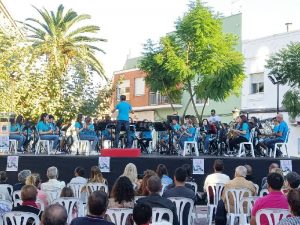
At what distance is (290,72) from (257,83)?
888 centimetres

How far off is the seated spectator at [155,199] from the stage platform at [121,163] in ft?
26.2

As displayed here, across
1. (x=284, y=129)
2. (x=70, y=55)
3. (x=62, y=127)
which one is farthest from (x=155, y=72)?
(x=284, y=129)

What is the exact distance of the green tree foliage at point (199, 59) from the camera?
28.9 meters

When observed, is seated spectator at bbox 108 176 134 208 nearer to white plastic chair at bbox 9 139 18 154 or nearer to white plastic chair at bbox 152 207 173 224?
white plastic chair at bbox 152 207 173 224

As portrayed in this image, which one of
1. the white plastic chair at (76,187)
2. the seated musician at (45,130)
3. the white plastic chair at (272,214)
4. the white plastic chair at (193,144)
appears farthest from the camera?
the seated musician at (45,130)

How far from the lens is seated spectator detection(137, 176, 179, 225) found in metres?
7.23

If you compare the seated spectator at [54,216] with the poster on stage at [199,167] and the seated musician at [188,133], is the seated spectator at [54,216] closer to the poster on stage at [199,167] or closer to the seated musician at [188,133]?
the poster on stage at [199,167]

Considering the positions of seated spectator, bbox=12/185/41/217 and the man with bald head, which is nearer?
seated spectator, bbox=12/185/41/217

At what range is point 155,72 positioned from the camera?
3020 centimetres

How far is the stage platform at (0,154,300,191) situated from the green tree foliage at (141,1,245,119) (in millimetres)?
13956

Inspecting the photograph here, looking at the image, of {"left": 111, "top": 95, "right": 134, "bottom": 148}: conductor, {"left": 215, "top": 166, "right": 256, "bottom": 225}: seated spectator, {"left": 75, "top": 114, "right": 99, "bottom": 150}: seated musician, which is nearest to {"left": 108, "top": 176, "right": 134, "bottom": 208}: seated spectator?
{"left": 215, "top": 166, "right": 256, "bottom": 225}: seated spectator

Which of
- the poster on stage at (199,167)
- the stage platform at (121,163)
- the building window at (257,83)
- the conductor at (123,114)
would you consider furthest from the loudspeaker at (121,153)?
the building window at (257,83)

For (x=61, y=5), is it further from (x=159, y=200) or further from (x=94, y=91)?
(x=159, y=200)

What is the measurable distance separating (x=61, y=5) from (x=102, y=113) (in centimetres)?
767
